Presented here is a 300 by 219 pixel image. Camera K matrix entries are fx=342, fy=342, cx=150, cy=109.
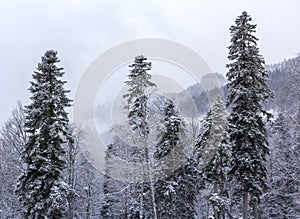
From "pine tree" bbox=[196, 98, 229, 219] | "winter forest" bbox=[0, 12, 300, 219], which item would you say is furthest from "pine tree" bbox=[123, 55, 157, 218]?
"pine tree" bbox=[196, 98, 229, 219]

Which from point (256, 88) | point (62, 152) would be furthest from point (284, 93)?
point (62, 152)

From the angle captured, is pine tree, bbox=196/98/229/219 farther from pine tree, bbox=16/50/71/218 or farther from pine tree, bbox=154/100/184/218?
pine tree, bbox=16/50/71/218

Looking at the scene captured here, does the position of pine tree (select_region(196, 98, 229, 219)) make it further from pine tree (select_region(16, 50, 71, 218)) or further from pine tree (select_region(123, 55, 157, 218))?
pine tree (select_region(16, 50, 71, 218))

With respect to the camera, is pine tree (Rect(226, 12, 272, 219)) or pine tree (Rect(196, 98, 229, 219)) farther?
pine tree (Rect(196, 98, 229, 219))

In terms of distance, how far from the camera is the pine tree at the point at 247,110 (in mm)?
21641

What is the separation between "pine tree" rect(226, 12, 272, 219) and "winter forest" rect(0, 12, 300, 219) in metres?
0.06

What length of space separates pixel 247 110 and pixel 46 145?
12.9 m

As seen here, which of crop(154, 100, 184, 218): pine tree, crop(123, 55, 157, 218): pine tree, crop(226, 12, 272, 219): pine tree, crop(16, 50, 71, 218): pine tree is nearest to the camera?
crop(16, 50, 71, 218): pine tree

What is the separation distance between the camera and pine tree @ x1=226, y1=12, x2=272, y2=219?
71.0ft

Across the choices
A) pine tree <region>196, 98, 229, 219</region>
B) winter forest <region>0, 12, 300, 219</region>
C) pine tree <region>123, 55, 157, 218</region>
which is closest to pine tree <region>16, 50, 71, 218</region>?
winter forest <region>0, 12, 300, 219</region>

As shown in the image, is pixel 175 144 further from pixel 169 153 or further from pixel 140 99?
pixel 140 99

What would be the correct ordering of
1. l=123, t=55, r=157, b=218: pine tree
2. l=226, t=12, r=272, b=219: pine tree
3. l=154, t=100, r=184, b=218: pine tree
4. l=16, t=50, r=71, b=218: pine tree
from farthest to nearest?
l=154, t=100, r=184, b=218: pine tree
l=123, t=55, r=157, b=218: pine tree
l=226, t=12, r=272, b=219: pine tree
l=16, t=50, r=71, b=218: pine tree

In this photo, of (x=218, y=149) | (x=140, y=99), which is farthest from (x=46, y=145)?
(x=218, y=149)

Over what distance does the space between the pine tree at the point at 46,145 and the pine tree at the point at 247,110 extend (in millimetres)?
10757
